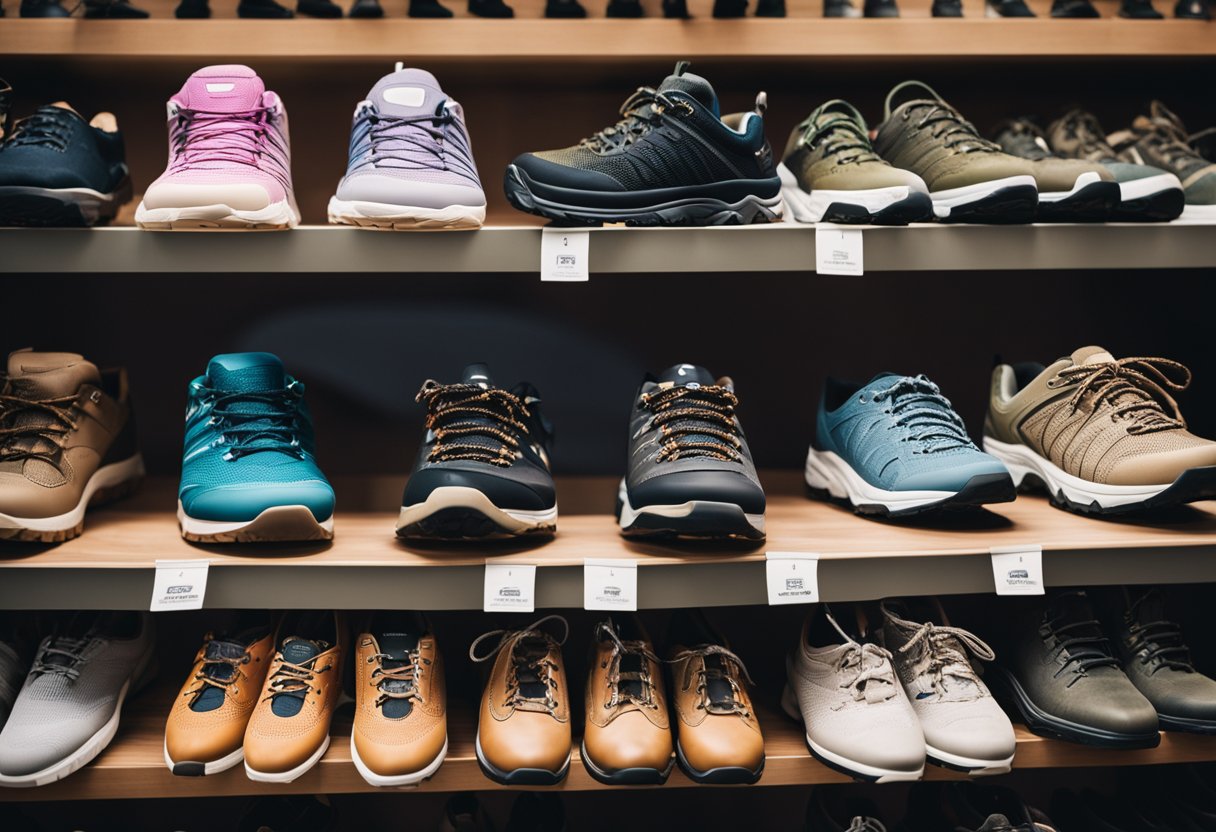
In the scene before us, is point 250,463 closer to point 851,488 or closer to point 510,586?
point 510,586

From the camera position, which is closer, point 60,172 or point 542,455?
point 60,172

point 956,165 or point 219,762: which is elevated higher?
point 956,165

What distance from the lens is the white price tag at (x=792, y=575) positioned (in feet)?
3.67

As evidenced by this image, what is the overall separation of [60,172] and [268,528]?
1.87 feet

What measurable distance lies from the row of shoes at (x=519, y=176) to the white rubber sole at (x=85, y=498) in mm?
392

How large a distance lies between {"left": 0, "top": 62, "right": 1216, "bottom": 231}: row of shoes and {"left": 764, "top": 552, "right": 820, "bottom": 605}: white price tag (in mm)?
492

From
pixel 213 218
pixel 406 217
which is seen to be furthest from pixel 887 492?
pixel 213 218

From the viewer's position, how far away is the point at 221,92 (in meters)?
1.23

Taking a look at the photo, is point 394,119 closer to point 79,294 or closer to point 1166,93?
point 79,294

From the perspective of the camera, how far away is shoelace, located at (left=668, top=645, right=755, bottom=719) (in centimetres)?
116

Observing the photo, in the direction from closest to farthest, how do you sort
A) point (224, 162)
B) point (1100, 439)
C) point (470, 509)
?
point (470, 509)
point (224, 162)
point (1100, 439)

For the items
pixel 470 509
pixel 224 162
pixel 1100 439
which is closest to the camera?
pixel 470 509

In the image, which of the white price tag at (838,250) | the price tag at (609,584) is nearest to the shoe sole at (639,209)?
the white price tag at (838,250)

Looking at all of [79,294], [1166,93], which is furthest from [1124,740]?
[79,294]
